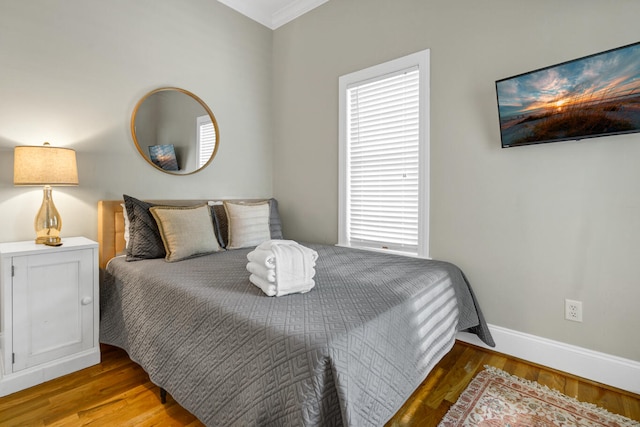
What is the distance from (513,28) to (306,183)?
2.07 metres

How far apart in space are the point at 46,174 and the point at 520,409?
2.91m

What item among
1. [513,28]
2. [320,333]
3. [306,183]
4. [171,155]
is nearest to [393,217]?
[306,183]

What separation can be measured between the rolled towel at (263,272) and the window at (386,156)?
4.66 feet

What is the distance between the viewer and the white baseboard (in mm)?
1730

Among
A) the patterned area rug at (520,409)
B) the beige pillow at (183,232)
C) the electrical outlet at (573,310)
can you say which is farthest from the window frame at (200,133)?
the electrical outlet at (573,310)

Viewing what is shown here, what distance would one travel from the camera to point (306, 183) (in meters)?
3.28

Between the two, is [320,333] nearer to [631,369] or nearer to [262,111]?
[631,369]

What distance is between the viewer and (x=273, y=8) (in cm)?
330

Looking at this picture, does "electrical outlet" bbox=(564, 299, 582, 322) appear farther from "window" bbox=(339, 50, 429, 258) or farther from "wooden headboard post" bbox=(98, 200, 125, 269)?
"wooden headboard post" bbox=(98, 200, 125, 269)

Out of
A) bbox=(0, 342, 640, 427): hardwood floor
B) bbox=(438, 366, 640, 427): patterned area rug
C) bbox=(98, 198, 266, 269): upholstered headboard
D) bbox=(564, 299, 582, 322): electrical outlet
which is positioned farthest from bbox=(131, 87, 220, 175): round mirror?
bbox=(564, 299, 582, 322): electrical outlet

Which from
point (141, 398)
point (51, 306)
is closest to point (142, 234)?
point (51, 306)

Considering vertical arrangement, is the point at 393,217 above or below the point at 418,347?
above

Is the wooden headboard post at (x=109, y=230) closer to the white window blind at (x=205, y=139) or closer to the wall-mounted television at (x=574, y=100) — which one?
the white window blind at (x=205, y=139)

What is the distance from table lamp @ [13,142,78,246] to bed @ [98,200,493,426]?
426 mm
